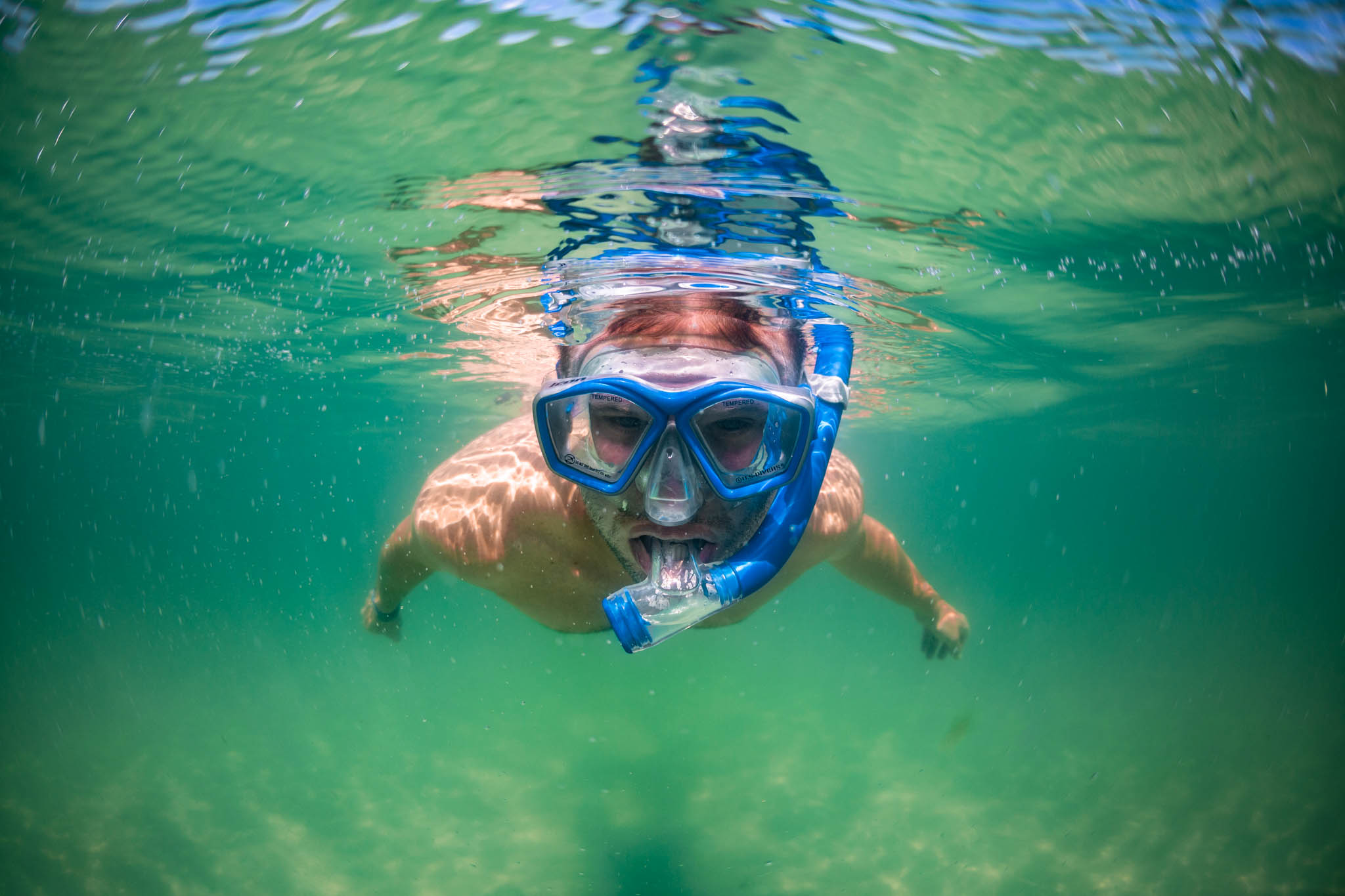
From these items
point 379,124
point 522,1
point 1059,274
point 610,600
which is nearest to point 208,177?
point 379,124

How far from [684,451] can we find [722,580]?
0.71 m

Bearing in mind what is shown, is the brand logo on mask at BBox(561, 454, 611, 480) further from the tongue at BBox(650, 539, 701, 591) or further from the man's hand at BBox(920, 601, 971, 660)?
the man's hand at BBox(920, 601, 971, 660)

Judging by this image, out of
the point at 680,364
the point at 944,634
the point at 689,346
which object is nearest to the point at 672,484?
the point at 680,364

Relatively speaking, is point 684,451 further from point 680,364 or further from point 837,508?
point 837,508

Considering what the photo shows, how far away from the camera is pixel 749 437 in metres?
3.71

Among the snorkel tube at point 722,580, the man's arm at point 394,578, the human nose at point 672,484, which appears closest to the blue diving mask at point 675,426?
the human nose at point 672,484

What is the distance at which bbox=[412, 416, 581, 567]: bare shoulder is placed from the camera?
5051 mm

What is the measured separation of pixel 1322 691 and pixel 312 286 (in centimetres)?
5626

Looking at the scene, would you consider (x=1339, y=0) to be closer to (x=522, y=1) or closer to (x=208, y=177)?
(x=522, y=1)

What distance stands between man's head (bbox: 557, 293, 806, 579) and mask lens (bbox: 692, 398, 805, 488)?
6.1 inches

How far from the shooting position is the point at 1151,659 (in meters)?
53.4

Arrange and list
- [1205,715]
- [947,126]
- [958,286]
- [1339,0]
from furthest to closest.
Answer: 1. [1205,715]
2. [958,286]
3. [947,126]
4. [1339,0]

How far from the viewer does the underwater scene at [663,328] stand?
3.84 metres

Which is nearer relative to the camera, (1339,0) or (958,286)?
(1339,0)
